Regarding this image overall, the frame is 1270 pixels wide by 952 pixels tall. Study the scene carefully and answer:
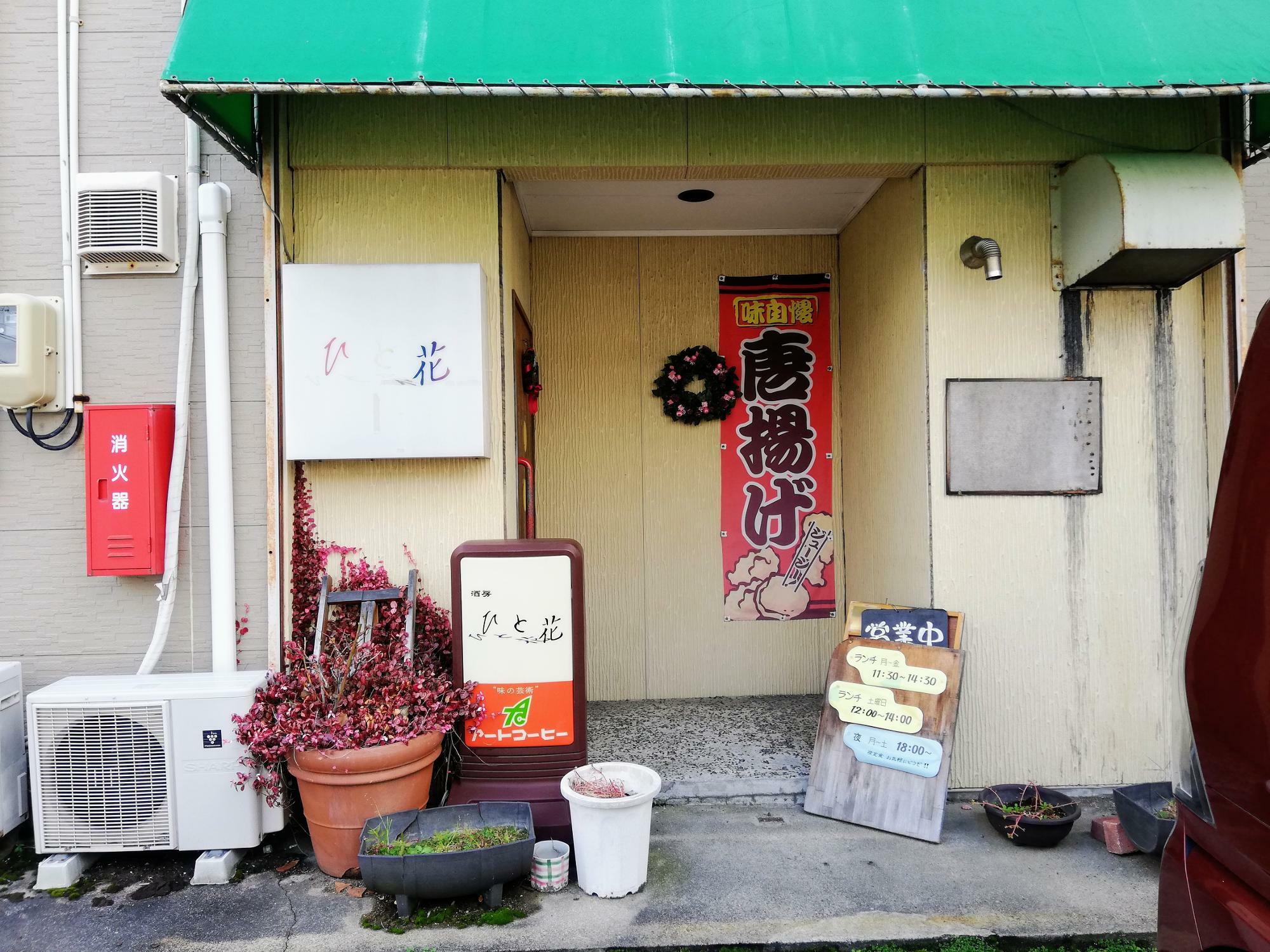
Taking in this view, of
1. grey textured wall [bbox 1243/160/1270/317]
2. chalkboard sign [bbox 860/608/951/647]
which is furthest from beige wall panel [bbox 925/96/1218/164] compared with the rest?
chalkboard sign [bbox 860/608/951/647]

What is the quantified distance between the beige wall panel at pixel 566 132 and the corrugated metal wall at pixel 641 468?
1.53m

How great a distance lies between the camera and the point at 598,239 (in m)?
5.64

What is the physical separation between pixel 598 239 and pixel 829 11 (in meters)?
2.52

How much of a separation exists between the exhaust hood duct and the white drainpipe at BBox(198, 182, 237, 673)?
14.3 feet

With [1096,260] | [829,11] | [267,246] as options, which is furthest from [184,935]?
[1096,260]

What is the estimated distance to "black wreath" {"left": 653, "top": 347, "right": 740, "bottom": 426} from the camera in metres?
5.54

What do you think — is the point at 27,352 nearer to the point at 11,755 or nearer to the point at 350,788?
the point at 11,755

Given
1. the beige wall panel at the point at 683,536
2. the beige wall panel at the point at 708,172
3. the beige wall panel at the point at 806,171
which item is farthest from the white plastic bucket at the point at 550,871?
the beige wall panel at the point at 806,171

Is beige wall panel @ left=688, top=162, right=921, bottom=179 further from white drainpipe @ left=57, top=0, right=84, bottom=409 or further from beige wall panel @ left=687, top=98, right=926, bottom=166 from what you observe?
white drainpipe @ left=57, top=0, right=84, bottom=409

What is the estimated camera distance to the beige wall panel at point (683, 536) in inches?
222

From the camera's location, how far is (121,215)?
3871 millimetres

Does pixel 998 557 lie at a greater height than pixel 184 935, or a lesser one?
greater

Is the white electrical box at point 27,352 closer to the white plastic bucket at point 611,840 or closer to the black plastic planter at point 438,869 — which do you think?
the black plastic planter at point 438,869

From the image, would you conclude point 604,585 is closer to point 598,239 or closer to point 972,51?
point 598,239
